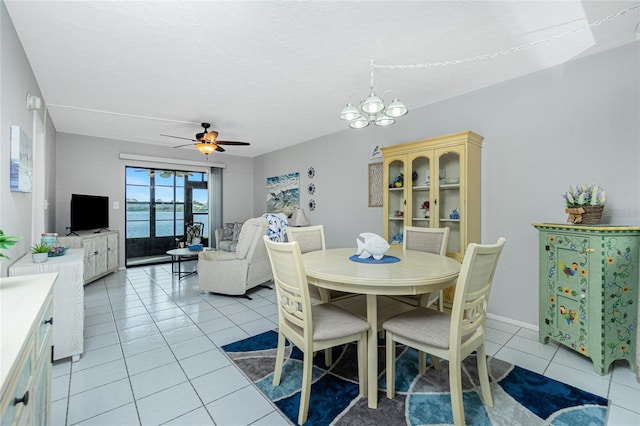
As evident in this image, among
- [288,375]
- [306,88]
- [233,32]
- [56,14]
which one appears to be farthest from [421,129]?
[56,14]

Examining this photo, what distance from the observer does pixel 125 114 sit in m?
3.90

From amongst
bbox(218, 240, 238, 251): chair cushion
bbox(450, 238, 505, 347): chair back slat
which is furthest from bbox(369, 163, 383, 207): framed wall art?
bbox(218, 240, 238, 251): chair cushion

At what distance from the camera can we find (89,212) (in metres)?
4.60

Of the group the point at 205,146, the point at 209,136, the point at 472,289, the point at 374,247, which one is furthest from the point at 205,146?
the point at 472,289

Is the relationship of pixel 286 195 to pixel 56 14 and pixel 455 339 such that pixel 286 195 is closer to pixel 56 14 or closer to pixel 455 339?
pixel 56 14

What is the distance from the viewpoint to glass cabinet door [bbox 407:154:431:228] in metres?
3.26

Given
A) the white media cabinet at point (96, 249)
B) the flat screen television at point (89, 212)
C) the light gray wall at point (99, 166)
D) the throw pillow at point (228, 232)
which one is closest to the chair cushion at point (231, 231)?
the throw pillow at point (228, 232)

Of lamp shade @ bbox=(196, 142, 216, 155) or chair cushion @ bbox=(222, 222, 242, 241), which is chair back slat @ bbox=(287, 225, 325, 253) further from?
chair cushion @ bbox=(222, 222, 242, 241)

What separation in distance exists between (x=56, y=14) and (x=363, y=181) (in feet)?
11.5

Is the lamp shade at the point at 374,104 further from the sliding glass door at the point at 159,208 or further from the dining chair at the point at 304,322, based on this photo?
the sliding glass door at the point at 159,208

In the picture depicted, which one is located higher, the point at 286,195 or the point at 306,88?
the point at 306,88

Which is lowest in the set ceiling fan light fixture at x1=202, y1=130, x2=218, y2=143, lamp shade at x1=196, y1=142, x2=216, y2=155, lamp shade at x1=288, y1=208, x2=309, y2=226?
lamp shade at x1=288, y1=208, x2=309, y2=226

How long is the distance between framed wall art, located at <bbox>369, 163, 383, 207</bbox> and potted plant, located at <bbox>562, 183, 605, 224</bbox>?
6.98 feet

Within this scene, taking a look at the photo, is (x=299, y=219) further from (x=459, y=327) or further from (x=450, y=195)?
(x=459, y=327)
